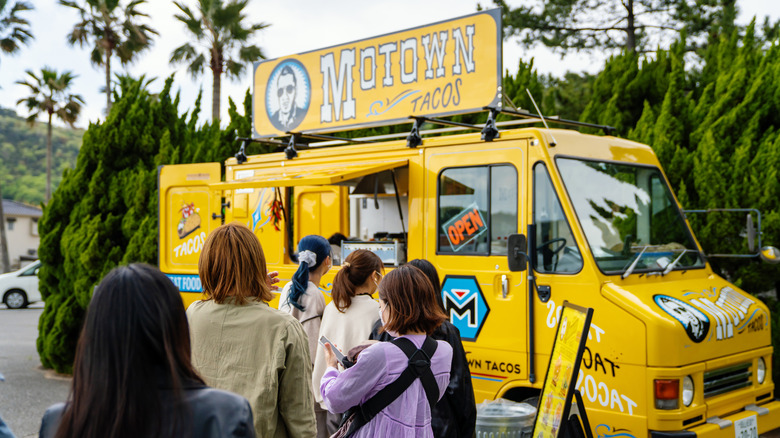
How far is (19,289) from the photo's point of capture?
68.7 ft

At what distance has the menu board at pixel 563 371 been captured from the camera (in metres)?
3.54

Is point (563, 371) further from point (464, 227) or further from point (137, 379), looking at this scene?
point (137, 379)

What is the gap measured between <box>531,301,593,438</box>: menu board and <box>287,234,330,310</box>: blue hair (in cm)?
149

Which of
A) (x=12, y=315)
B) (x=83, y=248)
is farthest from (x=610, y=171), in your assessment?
(x=12, y=315)

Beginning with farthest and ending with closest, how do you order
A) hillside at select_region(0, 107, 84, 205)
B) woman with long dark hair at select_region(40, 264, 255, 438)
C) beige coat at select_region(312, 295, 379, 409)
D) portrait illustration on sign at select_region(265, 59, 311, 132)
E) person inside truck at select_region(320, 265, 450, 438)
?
hillside at select_region(0, 107, 84, 205) → portrait illustration on sign at select_region(265, 59, 311, 132) → beige coat at select_region(312, 295, 379, 409) → person inside truck at select_region(320, 265, 450, 438) → woman with long dark hair at select_region(40, 264, 255, 438)

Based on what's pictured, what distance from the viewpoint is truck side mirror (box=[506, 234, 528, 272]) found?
16.1ft

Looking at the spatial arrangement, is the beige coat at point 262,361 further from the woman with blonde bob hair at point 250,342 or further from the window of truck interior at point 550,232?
the window of truck interior at point 550,232

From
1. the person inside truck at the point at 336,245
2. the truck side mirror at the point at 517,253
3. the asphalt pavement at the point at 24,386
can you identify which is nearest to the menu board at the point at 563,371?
the truck side mirror at the point at 517,253

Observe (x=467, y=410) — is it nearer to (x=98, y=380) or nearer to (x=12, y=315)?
(x=98, y=380)

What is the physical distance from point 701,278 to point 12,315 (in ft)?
58.3

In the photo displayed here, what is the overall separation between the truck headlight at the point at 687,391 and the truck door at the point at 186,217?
15.8ft

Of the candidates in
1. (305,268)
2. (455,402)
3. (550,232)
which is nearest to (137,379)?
(455,402)

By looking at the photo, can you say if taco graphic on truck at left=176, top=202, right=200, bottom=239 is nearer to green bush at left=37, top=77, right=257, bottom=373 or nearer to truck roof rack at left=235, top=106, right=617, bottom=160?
truck roof rack at left=235, top=106, right=617, bottom=160

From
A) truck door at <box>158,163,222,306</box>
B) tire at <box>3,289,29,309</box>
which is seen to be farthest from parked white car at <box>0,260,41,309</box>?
truck door at <box>158,163,222,306</box>
